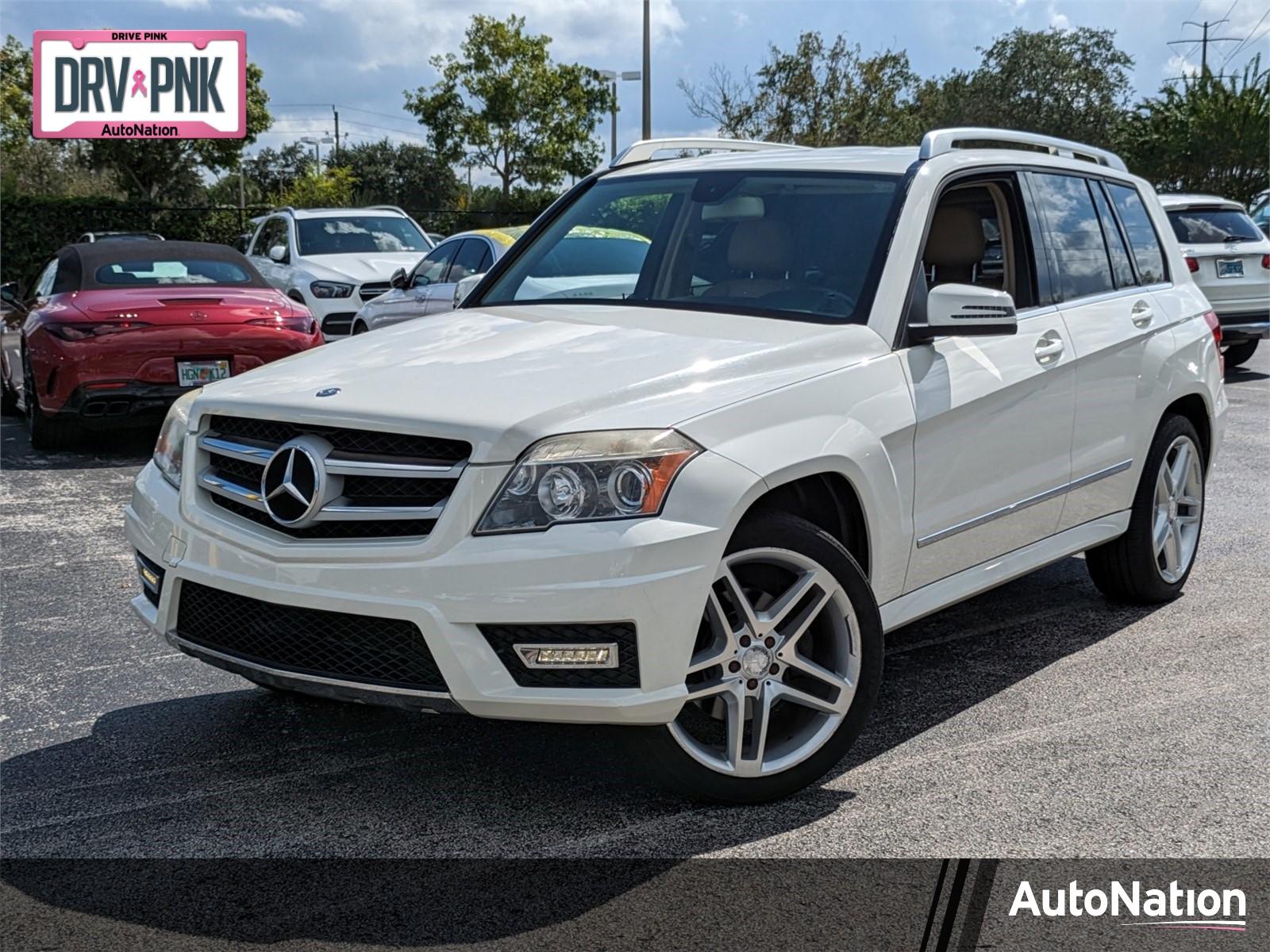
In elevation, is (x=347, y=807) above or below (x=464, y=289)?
below

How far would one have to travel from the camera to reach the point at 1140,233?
19.9 ft

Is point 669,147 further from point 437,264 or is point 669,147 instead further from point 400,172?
point 400,172

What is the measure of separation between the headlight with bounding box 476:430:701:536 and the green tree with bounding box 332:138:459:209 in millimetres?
75856

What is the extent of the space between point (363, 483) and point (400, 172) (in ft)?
266

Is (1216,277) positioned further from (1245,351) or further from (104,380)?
(104,380)

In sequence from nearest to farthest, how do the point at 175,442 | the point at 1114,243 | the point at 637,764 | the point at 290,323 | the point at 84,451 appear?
the point at 637,764 → the point at 175,442 → the point at 1114,243 → the point at 290,323 → the point at 84,451

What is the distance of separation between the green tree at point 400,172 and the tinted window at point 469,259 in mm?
65916

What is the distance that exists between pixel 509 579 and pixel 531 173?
1692 inches

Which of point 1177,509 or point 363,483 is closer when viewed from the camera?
point 363,483

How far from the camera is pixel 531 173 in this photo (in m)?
45.2

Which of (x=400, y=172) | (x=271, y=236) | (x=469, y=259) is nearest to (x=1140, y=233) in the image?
(x=469, y=259)

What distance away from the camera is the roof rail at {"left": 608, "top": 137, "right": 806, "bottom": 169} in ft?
18.8

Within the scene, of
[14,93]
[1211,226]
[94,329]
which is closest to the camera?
[94,329]

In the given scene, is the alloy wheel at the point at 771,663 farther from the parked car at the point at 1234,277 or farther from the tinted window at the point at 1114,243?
the parked car at the point at 1234,277
